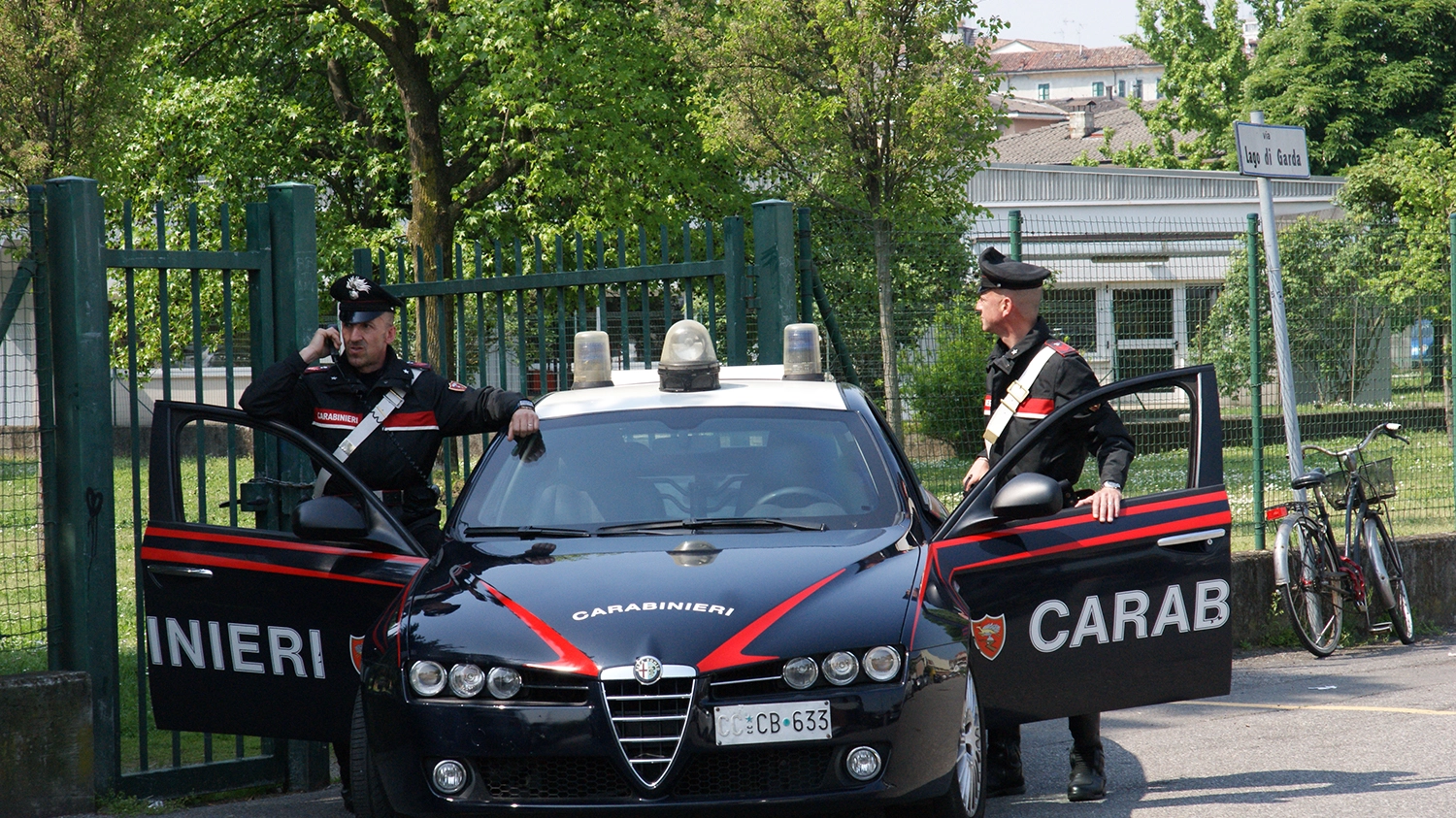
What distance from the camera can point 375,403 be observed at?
536 centimetres

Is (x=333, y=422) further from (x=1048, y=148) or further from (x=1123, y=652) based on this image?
(x=1048, y=148)

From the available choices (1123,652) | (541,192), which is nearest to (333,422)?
(1123,652)

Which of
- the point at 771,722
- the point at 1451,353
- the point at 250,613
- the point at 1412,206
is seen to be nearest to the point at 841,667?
the point at 771,722

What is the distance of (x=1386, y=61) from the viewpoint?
39938 mm

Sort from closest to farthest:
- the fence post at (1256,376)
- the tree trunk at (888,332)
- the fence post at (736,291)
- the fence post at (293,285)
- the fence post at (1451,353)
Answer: the fence post at (293,285), the fence post at (736,291), the tree trunk at (888,332), the fence post at (1256,376), the fence post at (1451,353)

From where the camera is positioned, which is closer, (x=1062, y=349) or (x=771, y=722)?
(x=771, y=722)

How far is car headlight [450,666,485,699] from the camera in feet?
12.0

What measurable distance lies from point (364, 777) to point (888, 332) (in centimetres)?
536

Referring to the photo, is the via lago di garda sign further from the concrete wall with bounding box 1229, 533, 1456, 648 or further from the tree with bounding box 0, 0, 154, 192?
the tree with bounding box 0, 0, 154, 192

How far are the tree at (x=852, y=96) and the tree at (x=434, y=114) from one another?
1.40 m

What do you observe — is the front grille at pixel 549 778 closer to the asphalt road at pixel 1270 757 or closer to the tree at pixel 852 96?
the asphalt road at pixel 1270 757

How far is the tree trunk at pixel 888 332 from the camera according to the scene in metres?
8.27

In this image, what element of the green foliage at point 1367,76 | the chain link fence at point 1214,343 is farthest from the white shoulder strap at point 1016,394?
the green foliage at point 1367,76

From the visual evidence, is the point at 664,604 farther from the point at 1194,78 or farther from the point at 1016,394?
the point at 1194,78
